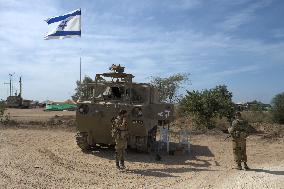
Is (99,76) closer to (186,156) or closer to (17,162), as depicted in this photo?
(186,156)

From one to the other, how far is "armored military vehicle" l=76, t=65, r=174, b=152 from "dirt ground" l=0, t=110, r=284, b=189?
0.51m

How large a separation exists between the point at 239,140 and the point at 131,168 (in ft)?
9.34

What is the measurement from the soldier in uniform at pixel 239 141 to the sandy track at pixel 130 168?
1.11ft

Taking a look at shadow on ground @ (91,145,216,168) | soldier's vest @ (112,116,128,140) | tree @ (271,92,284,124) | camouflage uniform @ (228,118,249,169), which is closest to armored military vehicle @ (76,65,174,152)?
shadow on ground @ (91,145,216,168)

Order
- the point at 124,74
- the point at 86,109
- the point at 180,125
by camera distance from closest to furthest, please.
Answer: the point at 86,109 → the point at 124,74 → the point at 180,125

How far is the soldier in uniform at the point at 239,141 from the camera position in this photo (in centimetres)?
1165

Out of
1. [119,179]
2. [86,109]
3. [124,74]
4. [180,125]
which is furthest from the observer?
[180,125]

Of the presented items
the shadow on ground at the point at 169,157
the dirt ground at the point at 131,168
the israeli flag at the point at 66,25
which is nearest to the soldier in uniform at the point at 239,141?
the dirt ground at the point at 131,168

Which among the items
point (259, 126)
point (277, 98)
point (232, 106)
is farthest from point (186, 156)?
point (277, 98)

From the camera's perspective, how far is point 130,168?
1152cm

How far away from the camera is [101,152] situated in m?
14.6

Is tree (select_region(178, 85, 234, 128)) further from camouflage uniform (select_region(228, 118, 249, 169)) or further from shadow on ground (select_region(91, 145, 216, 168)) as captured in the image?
camouflage uniform (select_region(228, 118, 249, 169))

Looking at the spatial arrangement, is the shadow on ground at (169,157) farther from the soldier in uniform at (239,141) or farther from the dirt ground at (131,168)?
the soldier in uniform at (239,141)

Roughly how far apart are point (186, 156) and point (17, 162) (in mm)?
5530
